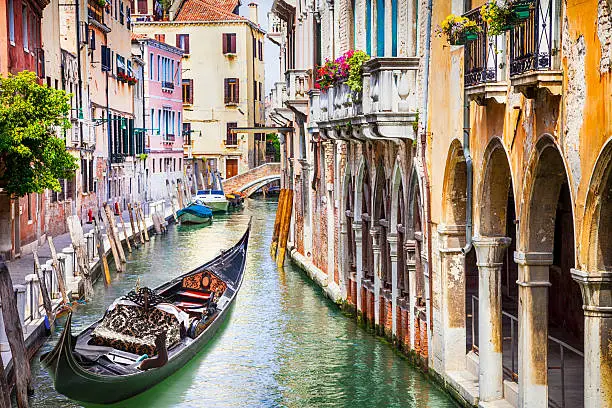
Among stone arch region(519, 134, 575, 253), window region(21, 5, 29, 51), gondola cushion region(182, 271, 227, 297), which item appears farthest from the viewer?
window region(21, 5, 29, 51)

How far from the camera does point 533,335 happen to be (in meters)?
8.77

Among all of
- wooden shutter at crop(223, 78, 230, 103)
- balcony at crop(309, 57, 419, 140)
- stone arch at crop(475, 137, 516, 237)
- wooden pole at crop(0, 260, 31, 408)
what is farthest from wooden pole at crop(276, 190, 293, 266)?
wooden shutter at crop(223, 78, 230, 103)

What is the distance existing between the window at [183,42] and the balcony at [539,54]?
46555mm

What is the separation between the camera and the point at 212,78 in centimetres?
5450

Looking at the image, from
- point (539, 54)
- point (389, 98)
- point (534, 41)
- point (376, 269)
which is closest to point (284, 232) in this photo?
point (376, 269)

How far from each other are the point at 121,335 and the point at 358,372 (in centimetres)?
254

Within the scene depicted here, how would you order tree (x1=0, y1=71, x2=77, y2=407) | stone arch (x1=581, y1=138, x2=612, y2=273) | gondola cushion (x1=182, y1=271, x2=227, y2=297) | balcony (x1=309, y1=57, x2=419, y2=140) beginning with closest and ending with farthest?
stone arch (x1=581, y1=138, x2=612, y2=273)
balcony (x1=309, y1=57, x2=419, y2=140)
tree (x1=0, y1=71, x2=77, y2=407)
gondola cushion (x1=182, y1=271, x2=227, y2=297)

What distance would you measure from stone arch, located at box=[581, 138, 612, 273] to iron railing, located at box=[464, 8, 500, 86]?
2093mm

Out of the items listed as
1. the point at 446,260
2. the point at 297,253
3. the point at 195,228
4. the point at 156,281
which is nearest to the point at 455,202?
the point at 446,260

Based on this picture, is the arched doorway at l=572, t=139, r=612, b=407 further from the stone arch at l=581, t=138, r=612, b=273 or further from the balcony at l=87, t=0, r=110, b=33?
the balcony at l=87, t=0, r=110, b=33

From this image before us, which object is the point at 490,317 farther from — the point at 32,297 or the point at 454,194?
the point at 32,297

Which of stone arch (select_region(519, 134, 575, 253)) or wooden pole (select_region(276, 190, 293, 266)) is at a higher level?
stone arch (select_region(519, 134, 575, 253))

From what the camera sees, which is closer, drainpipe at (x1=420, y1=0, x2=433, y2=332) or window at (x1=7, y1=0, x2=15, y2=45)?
drainpipe at (x1=420, y1=0, x2=433, y2=332)

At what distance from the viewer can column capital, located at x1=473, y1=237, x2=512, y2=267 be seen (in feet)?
32.7
